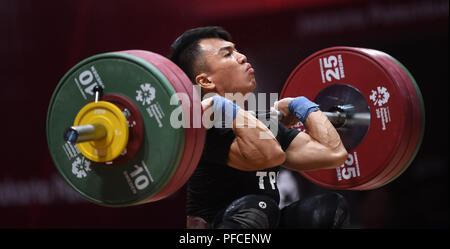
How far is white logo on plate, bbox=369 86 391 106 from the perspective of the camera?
2.38m

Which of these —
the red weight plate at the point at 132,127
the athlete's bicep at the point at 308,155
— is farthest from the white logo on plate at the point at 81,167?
the athlete's bicep at the point at 308,155

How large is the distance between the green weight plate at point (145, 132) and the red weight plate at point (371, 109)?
117 cm

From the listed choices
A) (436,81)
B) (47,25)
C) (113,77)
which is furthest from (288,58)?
(113,77)

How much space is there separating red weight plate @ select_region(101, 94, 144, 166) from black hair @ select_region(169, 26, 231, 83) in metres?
0.51

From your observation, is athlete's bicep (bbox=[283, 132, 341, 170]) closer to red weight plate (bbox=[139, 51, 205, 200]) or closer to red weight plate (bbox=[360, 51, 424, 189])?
red weight plate (bbox=[139, 51, 205, 200])

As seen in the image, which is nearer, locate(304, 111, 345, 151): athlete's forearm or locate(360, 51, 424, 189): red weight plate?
locate(304, 111, 345, 151): athlete's forearm

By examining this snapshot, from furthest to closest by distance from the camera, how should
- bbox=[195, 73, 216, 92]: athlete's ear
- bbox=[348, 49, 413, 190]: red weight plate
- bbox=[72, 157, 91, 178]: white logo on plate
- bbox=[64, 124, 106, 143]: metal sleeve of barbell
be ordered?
bbox=[348, 49, 413, 190]: red weight plate, bbox=[195, 73, 216, 92]: athlete's ear, bbox=[72, 157, 91, 178]: white logo on plate, bbox=[64, 124, 106, 143]: metal sleeve of barbell

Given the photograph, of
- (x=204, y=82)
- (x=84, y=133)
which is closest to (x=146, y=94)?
(x=84, y=133)

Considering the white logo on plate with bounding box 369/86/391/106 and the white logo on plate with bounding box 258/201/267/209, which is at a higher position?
the white logo on plate with bounding box 369/86/391/106

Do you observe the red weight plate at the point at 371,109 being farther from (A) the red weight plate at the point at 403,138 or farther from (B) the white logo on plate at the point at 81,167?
(B) the white logo on plate at the point at 81,167

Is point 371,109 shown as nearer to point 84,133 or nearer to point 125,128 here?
point 125,128

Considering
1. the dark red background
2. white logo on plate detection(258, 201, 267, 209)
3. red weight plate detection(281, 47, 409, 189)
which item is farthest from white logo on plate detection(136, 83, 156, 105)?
the dark red background

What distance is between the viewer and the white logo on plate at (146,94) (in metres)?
1.59

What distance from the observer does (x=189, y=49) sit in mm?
2105
